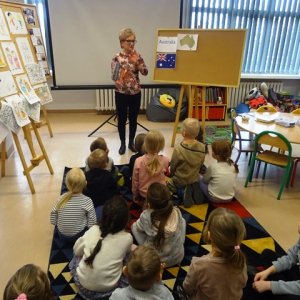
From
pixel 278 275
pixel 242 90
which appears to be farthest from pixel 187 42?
pixel 278 275

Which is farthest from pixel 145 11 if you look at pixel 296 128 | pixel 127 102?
pixel 296 128

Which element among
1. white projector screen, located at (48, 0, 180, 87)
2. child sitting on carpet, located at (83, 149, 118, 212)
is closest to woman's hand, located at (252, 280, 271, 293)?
child sitting on carpet, located at (83, 149, 118, 212)

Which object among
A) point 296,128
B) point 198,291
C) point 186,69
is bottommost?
point 198,291

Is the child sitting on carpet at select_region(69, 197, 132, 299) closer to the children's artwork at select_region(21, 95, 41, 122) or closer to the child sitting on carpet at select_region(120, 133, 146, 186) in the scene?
→ the child sitting on carpet at select_region(120, 133, 146, 186)

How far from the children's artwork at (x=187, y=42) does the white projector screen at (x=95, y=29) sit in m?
1.67

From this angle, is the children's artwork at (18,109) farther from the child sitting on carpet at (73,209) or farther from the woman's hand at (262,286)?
the woman's hand at (262,286)

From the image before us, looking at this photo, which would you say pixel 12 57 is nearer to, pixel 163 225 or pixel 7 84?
pixel 7 84

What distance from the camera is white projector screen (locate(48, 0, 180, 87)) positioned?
16.6 feet

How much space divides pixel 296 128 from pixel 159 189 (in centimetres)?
205

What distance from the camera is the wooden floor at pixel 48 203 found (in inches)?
86.4

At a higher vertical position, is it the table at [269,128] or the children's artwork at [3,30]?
the children's artwork at [3,30]

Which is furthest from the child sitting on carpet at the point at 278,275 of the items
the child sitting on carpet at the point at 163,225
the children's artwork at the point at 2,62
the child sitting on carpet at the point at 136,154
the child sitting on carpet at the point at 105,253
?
the children's artwork at the point at 2,62

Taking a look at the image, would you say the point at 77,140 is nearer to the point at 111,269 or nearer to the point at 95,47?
the point at 95,47

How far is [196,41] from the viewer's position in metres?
3.82
